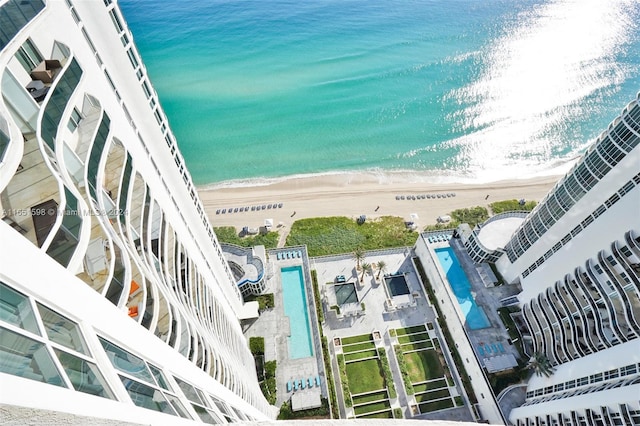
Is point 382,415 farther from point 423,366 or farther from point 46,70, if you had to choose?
point 46,70

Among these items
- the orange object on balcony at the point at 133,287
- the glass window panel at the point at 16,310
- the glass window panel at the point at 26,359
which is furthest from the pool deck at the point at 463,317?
the glass window panel at the point at 16,310

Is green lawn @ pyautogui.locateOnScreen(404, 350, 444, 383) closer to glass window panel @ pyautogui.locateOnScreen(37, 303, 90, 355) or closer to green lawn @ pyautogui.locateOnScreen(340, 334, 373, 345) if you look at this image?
green lawn @ pyautogui.locateOnScreen(340, 334, 373, 345)

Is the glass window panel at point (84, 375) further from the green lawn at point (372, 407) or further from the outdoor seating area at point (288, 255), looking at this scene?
the outdoor seating area at point (288, 255)

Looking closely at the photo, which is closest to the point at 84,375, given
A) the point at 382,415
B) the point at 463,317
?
the point at 382,415

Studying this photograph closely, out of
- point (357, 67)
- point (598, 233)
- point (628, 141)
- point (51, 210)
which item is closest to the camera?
point (51, 210)

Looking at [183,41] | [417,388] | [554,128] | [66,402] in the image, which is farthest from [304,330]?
[183,41]

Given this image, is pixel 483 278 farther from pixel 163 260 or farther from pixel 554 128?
pixel 554 128
